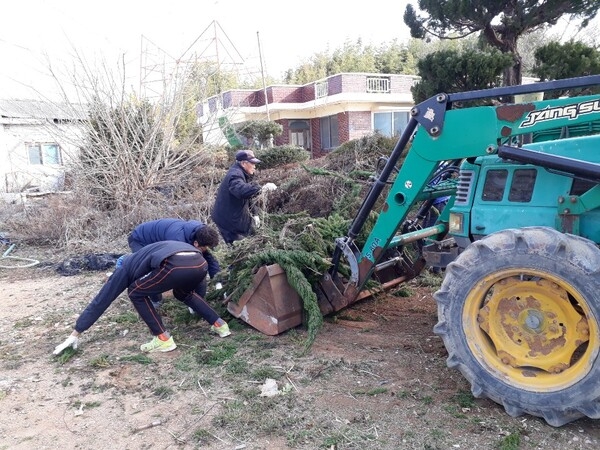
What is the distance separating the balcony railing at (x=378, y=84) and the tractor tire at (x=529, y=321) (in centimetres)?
2270

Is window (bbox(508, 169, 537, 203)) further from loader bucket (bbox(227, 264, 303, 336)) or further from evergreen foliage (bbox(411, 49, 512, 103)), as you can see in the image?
evergreen foliage (bbox(411, 49, 512, 103))

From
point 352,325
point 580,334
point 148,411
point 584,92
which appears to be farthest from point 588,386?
point 584,92

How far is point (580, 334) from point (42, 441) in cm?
341

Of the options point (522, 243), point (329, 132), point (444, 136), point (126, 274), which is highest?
point (444, 136)

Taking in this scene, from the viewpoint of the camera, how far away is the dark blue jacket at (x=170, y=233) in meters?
5.12

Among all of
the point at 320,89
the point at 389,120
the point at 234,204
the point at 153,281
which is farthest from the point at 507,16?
the point at 320,89

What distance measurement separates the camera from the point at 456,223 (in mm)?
3949

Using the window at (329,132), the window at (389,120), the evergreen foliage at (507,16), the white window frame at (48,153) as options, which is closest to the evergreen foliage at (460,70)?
the evergreen foliage at (507,16)

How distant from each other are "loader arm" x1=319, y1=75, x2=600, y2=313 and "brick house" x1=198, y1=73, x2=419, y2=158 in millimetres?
18749

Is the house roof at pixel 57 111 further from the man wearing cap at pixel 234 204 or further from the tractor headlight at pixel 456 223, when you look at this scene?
the tractor headlight at pixel 456 223

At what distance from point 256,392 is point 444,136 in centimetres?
229

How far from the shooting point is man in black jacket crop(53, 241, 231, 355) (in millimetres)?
4598

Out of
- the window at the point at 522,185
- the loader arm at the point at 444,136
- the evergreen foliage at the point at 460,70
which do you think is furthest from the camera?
the evergreen foliage at the point at 460,70

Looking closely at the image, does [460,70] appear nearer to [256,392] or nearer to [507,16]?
[507,16]
